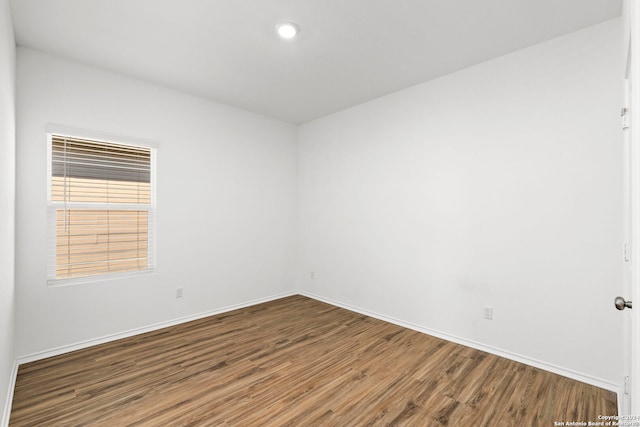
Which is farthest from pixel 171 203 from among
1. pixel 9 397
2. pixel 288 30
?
pixel 288 30

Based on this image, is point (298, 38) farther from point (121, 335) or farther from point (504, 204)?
point (121, 335)

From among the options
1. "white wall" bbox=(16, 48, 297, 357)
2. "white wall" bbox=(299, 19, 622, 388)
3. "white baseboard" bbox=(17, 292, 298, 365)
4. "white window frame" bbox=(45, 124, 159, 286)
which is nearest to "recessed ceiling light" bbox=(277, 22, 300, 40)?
"white wall" bbox=(299, 19, 622, 388)

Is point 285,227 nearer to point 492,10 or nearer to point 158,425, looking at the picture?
point 158,425

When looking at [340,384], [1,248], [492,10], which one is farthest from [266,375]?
[492,10]

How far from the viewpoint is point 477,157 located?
3016 millimetres

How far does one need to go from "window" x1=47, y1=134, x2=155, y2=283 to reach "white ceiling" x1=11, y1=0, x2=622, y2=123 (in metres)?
0.87

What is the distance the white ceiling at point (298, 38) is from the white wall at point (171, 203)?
302 millimetres

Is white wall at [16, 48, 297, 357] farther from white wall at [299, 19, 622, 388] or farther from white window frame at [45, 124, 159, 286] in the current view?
white wall at [299, 19, 622, 388]

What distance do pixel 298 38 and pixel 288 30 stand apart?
0.16 meters

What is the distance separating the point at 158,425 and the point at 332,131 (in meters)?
3.80

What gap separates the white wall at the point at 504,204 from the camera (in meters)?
2.36

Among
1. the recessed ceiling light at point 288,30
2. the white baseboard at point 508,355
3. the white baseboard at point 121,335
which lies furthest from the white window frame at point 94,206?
the white baseboard at point 508,355

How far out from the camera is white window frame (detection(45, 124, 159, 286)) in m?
2.85

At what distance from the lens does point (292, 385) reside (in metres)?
2.36
